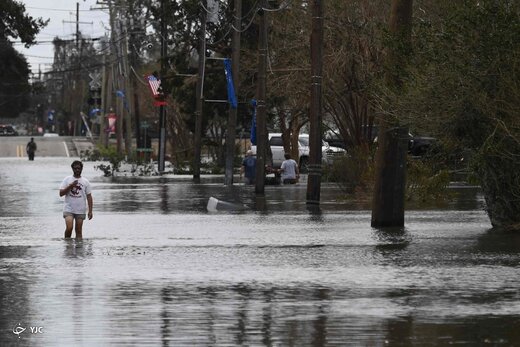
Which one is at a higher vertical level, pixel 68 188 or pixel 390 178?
pixel 390 178

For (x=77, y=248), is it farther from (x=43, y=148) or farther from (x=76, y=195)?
(x=43, y=148)

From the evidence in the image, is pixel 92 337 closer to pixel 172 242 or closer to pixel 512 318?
pixel 512 318

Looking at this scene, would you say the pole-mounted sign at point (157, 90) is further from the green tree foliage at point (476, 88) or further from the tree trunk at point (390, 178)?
the green tree foliage at point (476, 88)

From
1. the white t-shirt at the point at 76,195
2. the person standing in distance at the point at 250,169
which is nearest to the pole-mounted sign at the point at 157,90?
the person standing in distance at the point at 250,169

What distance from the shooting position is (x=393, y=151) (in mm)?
27406

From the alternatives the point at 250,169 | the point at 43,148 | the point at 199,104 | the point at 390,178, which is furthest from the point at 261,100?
the point at 43,148

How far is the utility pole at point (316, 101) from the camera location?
35500 millimetres

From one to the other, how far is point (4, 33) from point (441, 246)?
48.7 m

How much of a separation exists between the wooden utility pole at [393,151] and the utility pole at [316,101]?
7.85 m

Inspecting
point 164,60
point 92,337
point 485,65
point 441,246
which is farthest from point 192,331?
point 164,60

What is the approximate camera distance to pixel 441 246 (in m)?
23.0

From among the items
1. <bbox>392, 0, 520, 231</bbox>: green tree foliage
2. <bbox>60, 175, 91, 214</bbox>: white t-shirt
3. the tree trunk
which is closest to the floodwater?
the tree trunk

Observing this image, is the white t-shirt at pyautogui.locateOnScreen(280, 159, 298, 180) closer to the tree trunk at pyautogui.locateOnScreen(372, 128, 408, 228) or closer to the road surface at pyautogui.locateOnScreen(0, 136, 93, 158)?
the tree trunk at pyautogui.locateOnScreen(372, 128, 408, 228)

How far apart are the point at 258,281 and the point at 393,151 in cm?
1054
